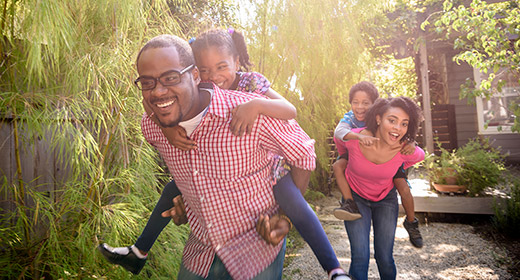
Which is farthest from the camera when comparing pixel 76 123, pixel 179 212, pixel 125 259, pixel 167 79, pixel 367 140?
pixel 367 140

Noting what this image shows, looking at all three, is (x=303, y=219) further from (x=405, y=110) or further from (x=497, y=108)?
(x=497, y=108)

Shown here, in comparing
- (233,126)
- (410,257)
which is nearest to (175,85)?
(233,126)

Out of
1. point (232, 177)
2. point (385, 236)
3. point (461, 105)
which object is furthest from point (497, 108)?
point (232, 177)

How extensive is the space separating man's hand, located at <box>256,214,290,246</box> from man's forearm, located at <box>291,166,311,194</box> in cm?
16

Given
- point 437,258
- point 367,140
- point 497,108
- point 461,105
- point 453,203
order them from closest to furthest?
1. point 367,140
2. point 437,258
3. point 453,203
4. point 497,108
5. point 461,105

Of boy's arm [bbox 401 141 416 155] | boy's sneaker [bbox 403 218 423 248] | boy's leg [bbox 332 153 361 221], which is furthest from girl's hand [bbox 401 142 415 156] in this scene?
boy's sneaker [bbox 403 218 423 248]

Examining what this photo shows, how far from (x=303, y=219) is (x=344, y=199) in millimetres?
1338

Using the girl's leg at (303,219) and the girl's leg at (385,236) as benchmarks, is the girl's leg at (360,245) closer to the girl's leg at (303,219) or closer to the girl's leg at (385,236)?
the girl's leg at (385,236)

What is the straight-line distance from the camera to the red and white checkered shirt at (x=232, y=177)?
1182mm

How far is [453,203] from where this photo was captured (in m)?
4.90

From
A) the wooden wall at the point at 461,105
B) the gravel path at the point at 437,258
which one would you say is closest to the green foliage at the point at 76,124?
the gravel path at the point at 437,258

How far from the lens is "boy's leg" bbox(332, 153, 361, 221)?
2.32 metres

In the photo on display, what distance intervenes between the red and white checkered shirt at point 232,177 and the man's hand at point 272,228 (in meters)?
0.05

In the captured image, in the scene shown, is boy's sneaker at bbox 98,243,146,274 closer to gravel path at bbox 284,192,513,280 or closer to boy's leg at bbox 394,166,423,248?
boy's leg at bbox 394,166,423,248
